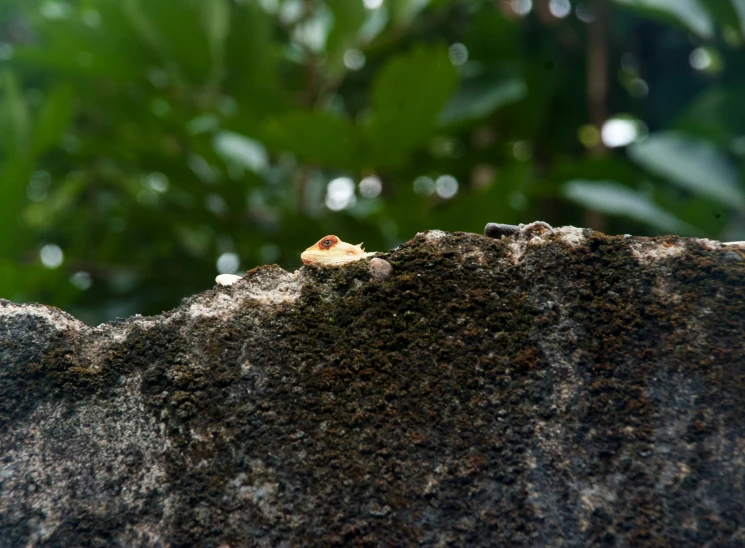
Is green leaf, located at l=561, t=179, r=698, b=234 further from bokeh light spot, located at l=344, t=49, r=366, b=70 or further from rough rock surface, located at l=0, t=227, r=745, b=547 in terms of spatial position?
rough rock surface, located at l=0, t=227, r=745, b=547

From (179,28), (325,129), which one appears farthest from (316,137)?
(179,28)

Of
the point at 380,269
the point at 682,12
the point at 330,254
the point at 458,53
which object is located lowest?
the point at 380,269

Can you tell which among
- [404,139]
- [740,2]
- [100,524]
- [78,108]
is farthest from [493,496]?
[78,108]

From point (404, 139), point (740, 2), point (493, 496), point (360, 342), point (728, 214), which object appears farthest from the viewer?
point (728, 214)

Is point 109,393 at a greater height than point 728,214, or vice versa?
point 728,214

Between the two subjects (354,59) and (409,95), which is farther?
(354,59)

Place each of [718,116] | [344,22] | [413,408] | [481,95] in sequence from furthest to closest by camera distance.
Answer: [481,95] < [718,116] < [344,22] < [413,408]

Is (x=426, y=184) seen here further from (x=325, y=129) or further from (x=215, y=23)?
(x=215, y=23)

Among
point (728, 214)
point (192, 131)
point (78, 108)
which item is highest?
point (78, 108)

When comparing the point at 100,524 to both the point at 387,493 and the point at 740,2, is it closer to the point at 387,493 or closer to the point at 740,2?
the point at 387,493
